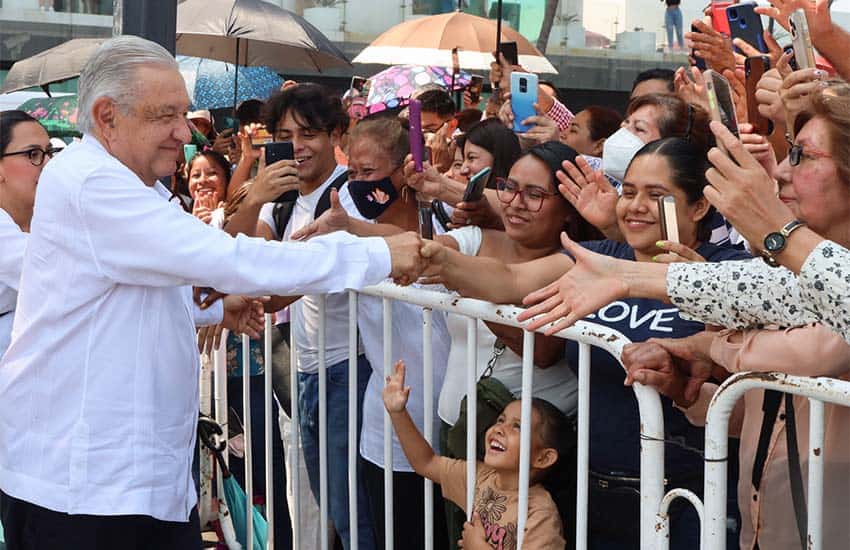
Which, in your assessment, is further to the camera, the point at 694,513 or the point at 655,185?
the point at 655,185

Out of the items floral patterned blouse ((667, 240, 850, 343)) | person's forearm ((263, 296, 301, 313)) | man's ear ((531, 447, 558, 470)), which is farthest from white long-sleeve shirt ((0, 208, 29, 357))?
floral patterned blouse ((667, 240, 850, 343))

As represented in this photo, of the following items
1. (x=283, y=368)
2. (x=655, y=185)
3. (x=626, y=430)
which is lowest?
(x=283, y=368)

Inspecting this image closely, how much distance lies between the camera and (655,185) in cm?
343

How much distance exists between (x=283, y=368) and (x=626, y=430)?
230 centimetres

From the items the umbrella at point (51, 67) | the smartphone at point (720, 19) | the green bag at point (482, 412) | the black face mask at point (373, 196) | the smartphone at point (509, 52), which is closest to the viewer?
the green bag at point (482, 412)

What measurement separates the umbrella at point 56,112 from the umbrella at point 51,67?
0.74 m

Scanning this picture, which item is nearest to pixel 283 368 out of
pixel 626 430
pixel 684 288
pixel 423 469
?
pixel 423 469

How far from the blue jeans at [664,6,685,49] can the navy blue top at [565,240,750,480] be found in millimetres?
18236

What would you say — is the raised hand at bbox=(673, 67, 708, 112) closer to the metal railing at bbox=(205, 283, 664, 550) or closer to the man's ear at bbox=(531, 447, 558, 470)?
the metal railing at bbox=(205, 283, 664, 550)

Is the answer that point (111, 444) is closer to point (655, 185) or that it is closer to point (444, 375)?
point (444, 375)

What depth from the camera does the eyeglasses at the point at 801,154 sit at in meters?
2.51

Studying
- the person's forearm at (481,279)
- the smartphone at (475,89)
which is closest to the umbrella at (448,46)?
the smartphone at (475,89)

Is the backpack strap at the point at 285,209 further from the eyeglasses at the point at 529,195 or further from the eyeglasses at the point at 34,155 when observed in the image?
the eyeglasses at the point at 529,195

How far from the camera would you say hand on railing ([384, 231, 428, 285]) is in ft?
11.0
